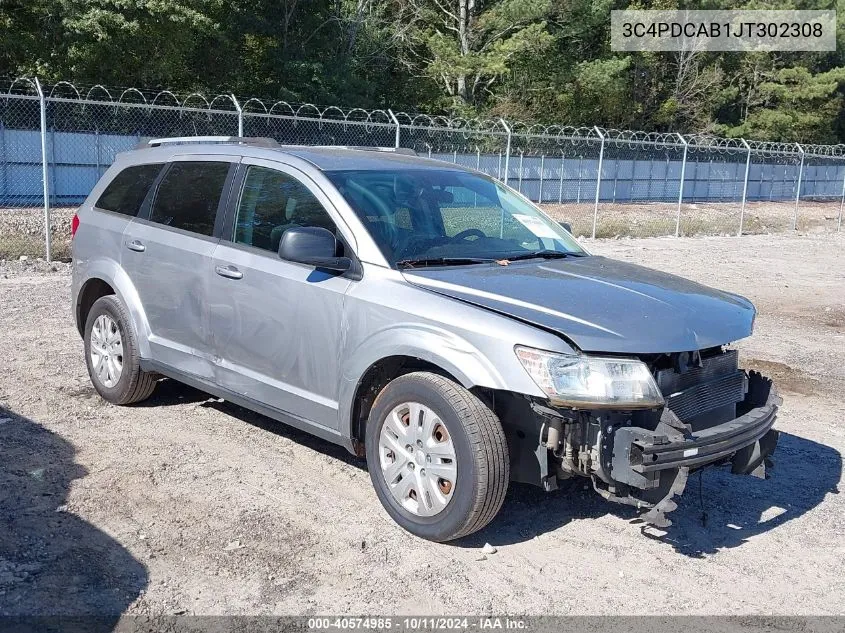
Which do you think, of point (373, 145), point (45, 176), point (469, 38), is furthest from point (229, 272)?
point (469, 38)

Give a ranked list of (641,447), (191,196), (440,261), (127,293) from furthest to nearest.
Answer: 1. (127,293)
2. (191,196)
3. (440,261)
4. (641,447)

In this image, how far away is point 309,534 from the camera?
431 cm

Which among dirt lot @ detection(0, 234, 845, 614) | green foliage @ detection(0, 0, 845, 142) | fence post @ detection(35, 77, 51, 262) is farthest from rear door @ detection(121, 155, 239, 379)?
green foliage @ detection(0, 0, 845, 142)

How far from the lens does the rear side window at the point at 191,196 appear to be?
214 inches

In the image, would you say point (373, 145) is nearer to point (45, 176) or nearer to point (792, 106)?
point (45, 176)

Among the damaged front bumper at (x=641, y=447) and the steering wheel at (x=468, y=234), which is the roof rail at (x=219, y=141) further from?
the damaged front bumper at (x=641, y=447)

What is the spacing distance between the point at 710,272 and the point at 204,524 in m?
12.8

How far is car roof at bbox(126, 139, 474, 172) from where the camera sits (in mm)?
5121

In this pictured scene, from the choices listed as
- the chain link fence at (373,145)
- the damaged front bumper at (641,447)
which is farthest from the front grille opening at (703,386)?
the chain link fence at (373,145)

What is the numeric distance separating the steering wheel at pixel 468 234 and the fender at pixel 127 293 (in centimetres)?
217

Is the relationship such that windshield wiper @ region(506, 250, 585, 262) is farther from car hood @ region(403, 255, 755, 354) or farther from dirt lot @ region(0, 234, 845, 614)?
dirt lot @ region(0, 234, 845, 614)

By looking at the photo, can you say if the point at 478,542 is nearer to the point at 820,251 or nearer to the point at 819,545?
the point at 819,545

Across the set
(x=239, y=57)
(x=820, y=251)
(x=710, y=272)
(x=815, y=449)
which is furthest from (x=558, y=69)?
(x=815, y=449)

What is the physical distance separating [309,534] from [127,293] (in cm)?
245
